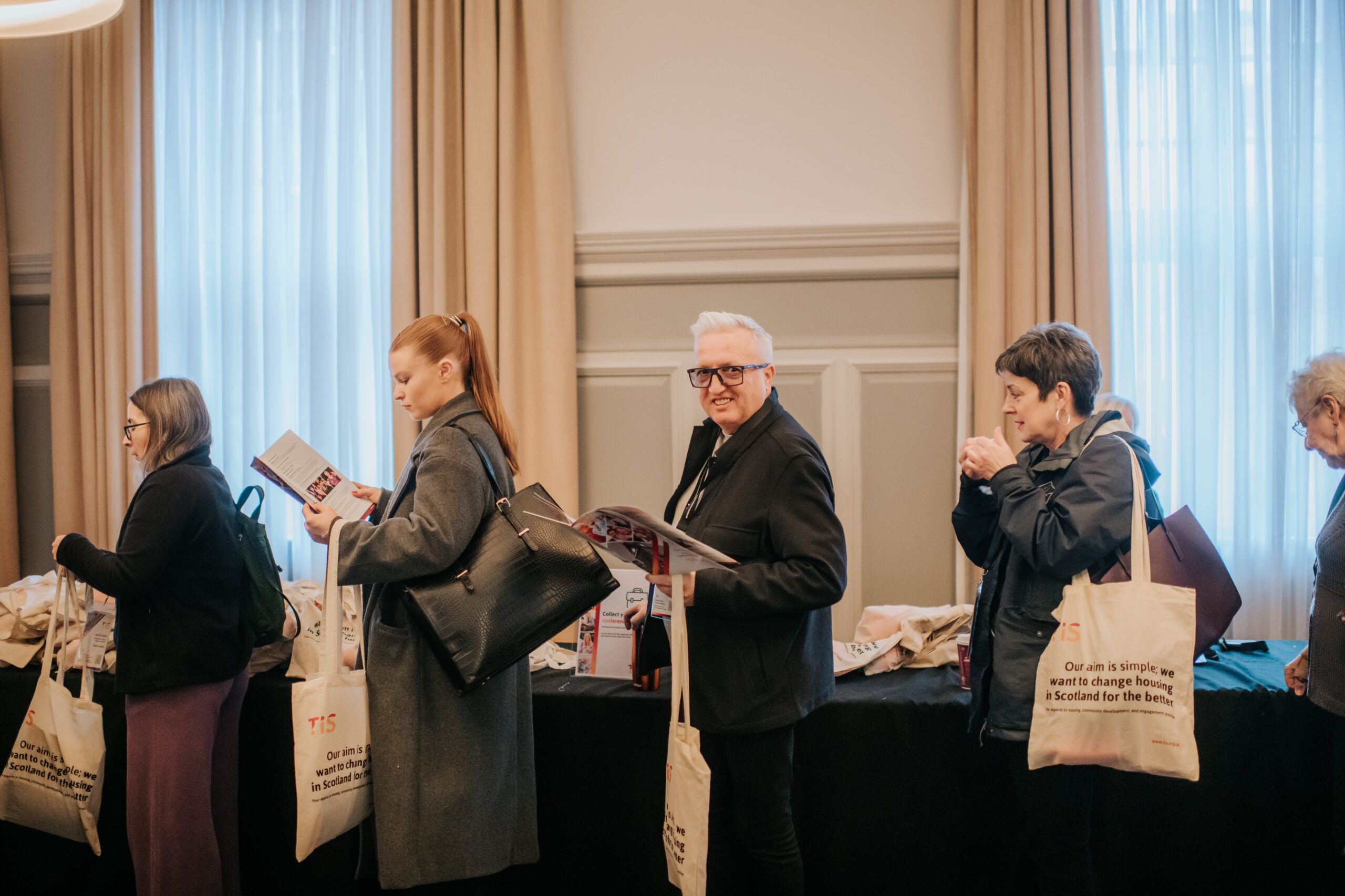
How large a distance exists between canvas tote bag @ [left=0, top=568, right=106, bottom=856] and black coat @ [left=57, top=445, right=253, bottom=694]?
22cm

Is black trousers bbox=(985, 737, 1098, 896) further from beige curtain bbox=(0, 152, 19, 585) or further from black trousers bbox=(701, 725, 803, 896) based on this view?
beige curtain bbox=(0, 152, 19, 585)

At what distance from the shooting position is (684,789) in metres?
1.45

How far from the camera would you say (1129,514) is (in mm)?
1521

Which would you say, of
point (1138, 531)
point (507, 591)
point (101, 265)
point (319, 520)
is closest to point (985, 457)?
point (1138, 531)

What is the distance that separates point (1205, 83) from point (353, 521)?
10.4ft

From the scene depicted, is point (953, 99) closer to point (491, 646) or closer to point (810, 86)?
point (810, 86)

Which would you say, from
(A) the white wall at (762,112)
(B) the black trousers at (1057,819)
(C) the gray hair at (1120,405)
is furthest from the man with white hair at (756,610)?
(A) the white wall at (762,112)

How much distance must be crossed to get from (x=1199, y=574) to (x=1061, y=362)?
1.74 feet

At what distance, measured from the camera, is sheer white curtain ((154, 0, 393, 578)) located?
3359 mm

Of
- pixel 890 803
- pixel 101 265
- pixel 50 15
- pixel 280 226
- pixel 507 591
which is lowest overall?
pixel 890 803

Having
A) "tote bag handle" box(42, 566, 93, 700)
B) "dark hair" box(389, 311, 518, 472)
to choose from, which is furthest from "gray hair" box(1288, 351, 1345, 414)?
"tote bag handle" box(42, 566, 93, 700)

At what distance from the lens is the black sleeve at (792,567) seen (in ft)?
5.05

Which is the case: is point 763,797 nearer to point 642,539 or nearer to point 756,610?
point 756,610

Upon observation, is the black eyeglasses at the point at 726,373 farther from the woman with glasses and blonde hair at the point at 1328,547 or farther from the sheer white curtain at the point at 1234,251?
the sheer white curtain at the point at 1234,251
